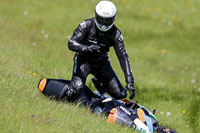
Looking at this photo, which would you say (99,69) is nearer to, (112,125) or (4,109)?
(112,125)

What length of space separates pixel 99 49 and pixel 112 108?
1.33 m

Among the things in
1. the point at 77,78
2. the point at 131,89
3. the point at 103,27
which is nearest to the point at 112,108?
the point at 131,89

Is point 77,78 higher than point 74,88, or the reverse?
point 77,78

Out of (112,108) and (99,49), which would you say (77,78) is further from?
(112,108)

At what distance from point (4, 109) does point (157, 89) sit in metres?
6.77

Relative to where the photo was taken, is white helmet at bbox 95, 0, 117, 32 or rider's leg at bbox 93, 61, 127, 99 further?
rider's leg at bbox 93, 61, 127, 99

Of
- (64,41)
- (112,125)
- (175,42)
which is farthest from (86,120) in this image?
(175,42)

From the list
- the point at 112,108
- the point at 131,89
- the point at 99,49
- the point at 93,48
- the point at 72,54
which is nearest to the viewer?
the point at 93,48

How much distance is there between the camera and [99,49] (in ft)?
24.8

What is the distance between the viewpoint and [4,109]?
561 cm

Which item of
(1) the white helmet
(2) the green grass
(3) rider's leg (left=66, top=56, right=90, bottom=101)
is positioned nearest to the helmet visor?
(1) the white helmet

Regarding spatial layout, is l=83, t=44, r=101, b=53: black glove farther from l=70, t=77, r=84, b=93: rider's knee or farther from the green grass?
the green grass

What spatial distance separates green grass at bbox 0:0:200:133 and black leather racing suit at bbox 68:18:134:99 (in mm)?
960

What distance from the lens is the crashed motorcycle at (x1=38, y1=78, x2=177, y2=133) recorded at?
6.82 meters
